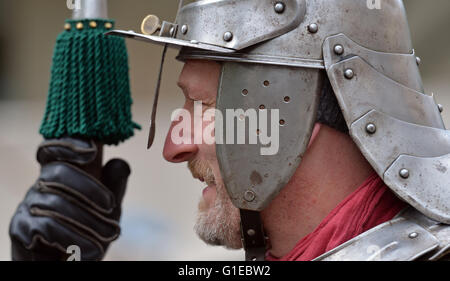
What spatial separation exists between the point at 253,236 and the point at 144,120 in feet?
8.26

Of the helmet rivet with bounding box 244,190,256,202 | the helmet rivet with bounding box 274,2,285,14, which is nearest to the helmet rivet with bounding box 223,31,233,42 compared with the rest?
the helmet rivet with bounding box 274,2,285,14

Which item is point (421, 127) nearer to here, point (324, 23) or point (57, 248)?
point (324, 23)

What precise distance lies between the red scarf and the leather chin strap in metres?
0.15

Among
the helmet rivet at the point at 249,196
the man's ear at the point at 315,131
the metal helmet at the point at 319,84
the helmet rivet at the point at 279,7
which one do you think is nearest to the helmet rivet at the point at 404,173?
the metal helmet at the point at 319,84

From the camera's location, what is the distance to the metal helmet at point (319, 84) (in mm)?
1670

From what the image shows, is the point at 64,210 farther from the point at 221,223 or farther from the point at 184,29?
the point at 184,29

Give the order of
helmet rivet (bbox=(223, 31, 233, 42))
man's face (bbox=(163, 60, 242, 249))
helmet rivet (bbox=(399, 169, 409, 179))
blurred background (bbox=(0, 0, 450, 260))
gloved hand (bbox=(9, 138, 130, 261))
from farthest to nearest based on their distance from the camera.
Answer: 1. blurred background (bbox=(0, 0, 450, 260))
2. gloved hand (bbox=(9, 138, 130, 261))
3. man's face (bbox=(163, 60, 242, 249))
4. helmet rivet (bbox=(223, 31, 233, 42))
5. helmet rivet (bbox=(399, 169, 409, 179))

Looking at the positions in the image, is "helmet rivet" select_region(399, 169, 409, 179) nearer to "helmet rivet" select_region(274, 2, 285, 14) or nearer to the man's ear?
the man's ear

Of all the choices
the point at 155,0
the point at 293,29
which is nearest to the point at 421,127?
the point at 293,29

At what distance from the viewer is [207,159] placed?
186cm

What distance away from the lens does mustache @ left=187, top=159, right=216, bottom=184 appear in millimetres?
1873

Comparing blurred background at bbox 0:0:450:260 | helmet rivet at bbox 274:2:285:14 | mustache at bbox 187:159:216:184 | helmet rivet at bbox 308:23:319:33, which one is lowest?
blurred background at bbox 0:0:450:260

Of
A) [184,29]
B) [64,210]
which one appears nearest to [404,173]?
Result: [184,29]
